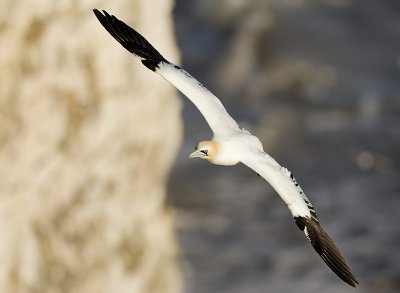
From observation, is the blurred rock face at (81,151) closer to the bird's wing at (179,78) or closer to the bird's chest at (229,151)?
the bird's wing at (179,78)

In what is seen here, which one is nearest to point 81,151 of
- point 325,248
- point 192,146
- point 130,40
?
point 130,40

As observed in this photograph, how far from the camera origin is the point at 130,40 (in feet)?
21.4

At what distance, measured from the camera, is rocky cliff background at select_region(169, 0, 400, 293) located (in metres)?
11.7

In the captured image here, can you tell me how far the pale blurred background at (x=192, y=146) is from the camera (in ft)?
25.7

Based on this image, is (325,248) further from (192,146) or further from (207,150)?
(192,146)

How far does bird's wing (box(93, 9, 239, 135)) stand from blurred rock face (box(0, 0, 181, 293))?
1.21 meters

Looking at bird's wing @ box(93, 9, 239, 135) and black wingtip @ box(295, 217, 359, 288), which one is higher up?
bird's wing @ box(93, 9, 239, 135)

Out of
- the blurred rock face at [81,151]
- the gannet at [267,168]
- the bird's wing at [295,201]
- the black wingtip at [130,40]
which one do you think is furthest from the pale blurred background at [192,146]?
the bird's wing at [295,201]

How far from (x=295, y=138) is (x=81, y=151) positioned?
7.19 m

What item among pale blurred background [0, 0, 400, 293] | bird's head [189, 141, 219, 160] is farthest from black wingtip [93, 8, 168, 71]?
pale blurred background [0, 0, 400, 293]

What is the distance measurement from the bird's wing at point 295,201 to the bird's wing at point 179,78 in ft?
1.13

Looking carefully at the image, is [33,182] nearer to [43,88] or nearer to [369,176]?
[43,88]

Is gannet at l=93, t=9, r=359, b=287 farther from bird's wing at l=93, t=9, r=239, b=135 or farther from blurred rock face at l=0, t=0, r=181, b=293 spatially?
blurred rock face at l=0, t=0, r=181, b=293

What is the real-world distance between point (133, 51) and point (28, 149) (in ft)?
5.18
